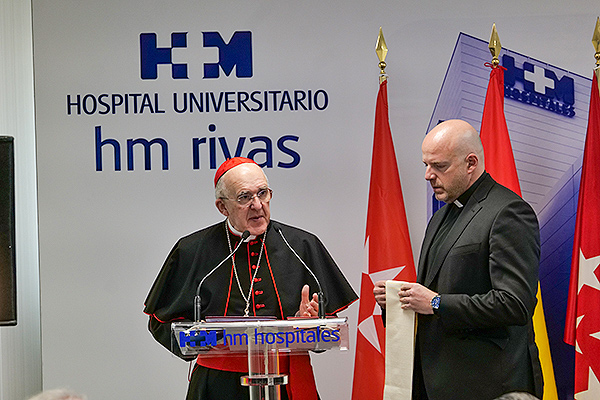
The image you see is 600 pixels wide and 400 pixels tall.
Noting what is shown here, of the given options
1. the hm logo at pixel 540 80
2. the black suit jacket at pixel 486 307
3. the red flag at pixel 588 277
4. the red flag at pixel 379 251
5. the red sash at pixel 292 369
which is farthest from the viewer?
the hm logo at pixel 540 80

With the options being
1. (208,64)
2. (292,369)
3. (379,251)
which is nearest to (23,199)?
(208,64)

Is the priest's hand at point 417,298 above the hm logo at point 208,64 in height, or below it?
below

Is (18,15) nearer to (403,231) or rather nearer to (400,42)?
(400,42)

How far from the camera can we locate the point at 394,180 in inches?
179

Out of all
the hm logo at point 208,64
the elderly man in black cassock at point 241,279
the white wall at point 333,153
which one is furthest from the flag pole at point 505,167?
the hm logo at point 208,64

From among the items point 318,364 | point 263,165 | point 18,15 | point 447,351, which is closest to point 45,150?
point 18,15

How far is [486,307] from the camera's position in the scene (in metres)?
3.04

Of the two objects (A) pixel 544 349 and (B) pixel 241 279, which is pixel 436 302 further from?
(A) pixel 544 349

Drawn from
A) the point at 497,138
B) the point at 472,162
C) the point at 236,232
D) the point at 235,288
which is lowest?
the point at 235,288

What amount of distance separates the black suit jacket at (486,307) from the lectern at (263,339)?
2.69 ft

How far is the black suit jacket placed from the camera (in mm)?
3068

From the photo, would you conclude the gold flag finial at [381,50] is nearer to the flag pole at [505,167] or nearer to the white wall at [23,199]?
the flag pole at [505,167]

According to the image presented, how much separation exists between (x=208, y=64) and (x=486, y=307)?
2606mm

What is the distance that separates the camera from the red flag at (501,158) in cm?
428
